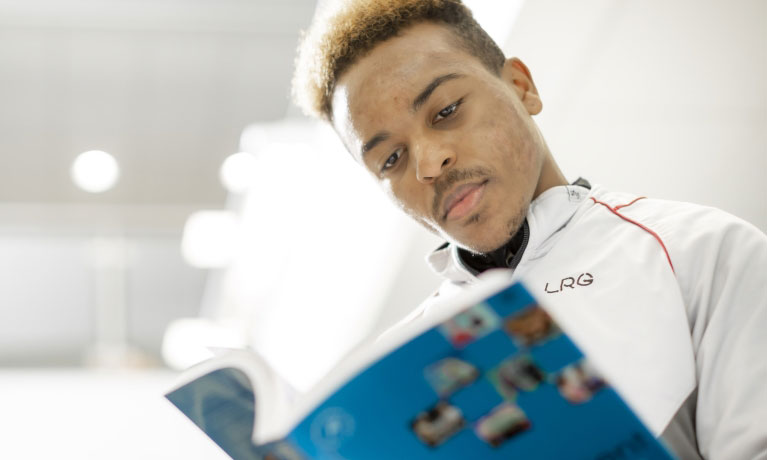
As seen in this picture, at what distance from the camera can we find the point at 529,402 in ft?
2.16

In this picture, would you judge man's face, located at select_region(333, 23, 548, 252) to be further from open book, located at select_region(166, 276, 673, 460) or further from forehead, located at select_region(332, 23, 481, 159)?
open book, located at select_region(166, 276, 673, 460)

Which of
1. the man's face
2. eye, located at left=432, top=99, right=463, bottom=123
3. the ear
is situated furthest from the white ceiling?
eye, located at left=432, top=99, right=463, bottom=123

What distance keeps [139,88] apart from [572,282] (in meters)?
2.88

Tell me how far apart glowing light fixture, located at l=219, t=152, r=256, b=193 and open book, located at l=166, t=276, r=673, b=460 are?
2.64m

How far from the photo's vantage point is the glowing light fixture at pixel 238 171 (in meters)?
3.34

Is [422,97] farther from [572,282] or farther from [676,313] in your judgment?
[676,313]

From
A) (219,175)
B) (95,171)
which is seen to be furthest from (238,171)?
(95,171)

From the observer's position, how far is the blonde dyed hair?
1408mm

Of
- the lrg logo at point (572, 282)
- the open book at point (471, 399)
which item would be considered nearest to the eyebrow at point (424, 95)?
the lrg logo at point (572, 282)

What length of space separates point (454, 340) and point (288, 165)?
2460mm

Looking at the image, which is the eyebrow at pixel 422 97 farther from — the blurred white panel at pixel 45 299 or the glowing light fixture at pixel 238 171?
the blurred white panel at pixel 45 299

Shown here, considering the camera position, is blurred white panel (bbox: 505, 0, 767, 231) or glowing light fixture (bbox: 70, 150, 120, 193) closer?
blurred white panel (bbox: 505, 0, 767, 231)

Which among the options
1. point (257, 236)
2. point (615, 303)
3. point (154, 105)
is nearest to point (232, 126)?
point (154, 105)

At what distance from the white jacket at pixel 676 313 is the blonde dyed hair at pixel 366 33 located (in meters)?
0.44
